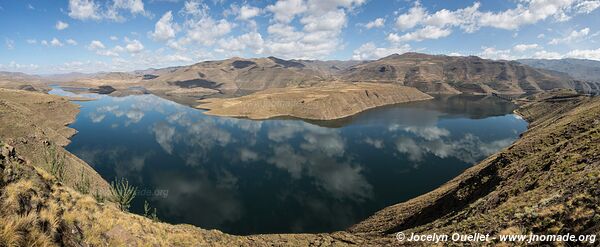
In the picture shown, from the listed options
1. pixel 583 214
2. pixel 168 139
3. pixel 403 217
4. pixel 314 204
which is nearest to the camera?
pixel 583 214

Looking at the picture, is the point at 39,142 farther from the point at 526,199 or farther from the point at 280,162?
the point at 526,199

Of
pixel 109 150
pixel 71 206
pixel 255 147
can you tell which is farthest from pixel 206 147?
pixel 71 206

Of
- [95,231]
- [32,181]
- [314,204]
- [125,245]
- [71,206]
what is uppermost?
[32,181]

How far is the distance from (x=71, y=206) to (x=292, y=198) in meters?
49.3

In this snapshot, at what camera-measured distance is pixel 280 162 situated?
91.6 metres

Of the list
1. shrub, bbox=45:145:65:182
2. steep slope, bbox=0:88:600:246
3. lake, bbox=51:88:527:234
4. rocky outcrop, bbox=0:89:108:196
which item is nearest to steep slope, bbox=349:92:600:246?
steep slope, bbox=0:88:600:246

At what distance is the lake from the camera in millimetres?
60719

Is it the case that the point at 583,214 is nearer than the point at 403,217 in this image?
Yes

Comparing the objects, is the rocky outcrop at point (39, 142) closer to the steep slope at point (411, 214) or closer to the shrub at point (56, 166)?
the shrub at point (56, 166)

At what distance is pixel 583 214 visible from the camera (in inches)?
819

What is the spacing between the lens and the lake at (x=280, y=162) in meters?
60.7

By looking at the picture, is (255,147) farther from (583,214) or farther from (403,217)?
(583,214)

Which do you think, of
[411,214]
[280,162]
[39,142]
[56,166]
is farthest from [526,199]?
[39,142]

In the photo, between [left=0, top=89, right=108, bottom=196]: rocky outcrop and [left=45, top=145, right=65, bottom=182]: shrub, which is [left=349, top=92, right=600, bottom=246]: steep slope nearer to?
[left=0, top=89, right=108, bottom=196]: rocky outcrop
